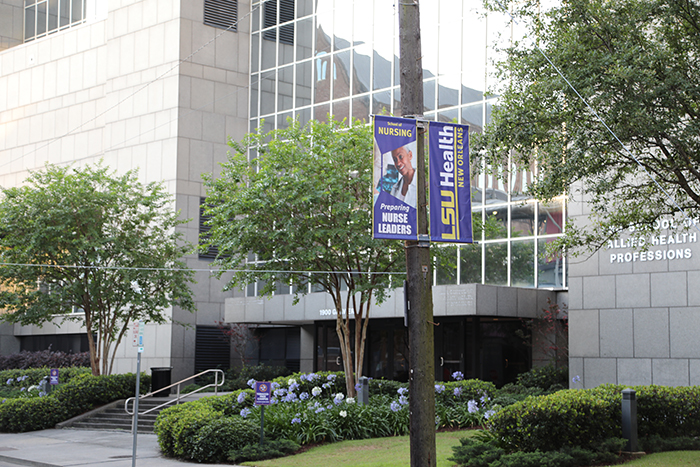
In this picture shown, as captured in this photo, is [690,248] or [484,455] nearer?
[484,455]

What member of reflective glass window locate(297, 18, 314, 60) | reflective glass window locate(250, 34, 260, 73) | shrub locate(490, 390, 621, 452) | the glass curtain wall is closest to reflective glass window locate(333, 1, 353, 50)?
the glass curtain wall

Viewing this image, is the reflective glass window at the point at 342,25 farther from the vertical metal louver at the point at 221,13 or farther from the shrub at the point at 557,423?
the shrub at the point at 557,423

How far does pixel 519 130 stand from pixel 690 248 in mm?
8508

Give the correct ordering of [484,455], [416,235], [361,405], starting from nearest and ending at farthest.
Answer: [416,235] → [484,455] → [361,405]

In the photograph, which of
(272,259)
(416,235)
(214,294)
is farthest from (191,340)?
(416,235)

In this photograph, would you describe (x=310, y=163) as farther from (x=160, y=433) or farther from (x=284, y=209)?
(x=160, y=433)

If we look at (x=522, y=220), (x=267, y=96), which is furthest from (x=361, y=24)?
(x=522, y=220)

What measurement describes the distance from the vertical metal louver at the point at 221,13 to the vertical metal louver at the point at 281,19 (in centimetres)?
151

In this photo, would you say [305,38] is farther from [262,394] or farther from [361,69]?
[262,394]

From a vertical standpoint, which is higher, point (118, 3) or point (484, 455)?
point (118, 3)

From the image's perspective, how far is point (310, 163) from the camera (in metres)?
18.4

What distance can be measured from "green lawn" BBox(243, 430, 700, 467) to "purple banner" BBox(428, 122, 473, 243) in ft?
16.8

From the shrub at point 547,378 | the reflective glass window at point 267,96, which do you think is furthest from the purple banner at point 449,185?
the reflective glass window at point 267,96

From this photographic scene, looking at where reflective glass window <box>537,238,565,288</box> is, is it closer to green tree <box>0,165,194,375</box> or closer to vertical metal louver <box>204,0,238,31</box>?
green tree <box>0,165,194,375</box>
